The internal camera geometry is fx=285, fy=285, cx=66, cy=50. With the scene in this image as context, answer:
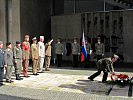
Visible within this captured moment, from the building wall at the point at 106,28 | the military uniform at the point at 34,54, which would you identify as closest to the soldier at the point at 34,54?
the military uniform at the point at 34,54

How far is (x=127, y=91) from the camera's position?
33.0 ft

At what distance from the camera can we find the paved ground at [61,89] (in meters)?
9.30

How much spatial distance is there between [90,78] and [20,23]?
788 cm

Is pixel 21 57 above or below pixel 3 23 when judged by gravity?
below

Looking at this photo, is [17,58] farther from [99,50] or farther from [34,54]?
[99,50]

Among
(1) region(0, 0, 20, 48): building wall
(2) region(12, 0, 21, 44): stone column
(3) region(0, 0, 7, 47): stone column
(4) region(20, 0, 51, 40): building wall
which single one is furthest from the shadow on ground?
(4) region(20, 0, 51, 40): building wall

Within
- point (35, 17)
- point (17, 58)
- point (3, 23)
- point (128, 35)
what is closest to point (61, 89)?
point (17, 58)

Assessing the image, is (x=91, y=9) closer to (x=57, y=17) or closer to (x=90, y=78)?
(x=57, y=17)

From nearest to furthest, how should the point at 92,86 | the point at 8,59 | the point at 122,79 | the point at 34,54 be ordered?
the point at 92,86
the point at 122,79
the point at 8,59
the point at 34,54

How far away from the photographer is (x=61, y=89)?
10.5 metres

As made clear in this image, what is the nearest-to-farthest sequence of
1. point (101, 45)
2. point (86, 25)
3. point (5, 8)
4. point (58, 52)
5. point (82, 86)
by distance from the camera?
point (82, 86) < point (101, 45) < point (58, 52) < point (5, 8) < point (86, 25)

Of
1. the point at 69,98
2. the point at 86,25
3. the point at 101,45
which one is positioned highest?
the point at 86,25

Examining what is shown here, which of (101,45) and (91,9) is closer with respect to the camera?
(101,45)

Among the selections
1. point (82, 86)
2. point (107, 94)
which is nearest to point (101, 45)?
point (82, 86)
